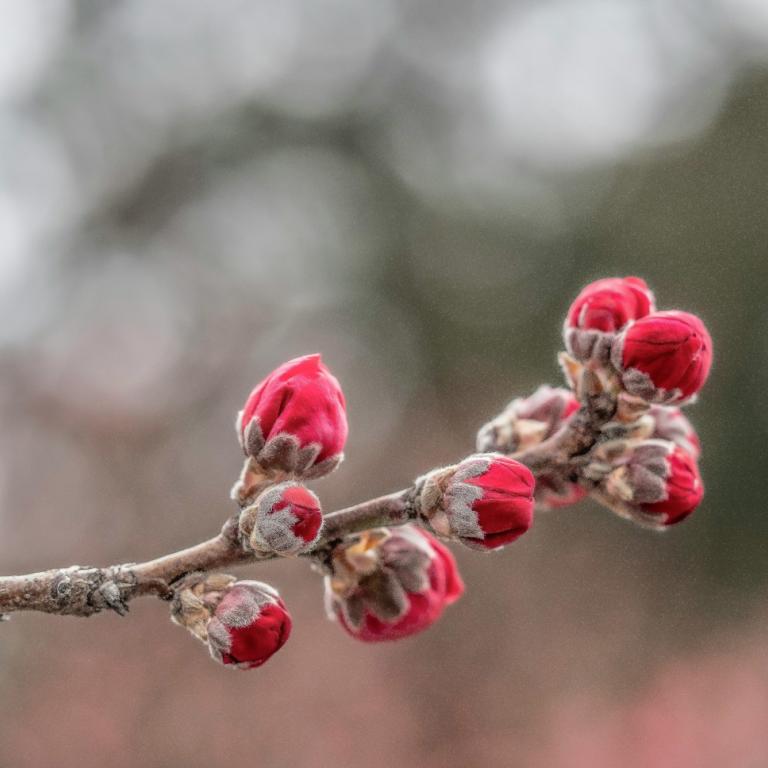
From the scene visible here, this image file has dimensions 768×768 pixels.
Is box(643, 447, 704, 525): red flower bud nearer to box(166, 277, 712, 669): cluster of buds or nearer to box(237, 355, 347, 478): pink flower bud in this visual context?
box(166, 277, 712, 669): cluster of buds

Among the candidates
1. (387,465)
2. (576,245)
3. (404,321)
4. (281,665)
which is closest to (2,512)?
(281,665)

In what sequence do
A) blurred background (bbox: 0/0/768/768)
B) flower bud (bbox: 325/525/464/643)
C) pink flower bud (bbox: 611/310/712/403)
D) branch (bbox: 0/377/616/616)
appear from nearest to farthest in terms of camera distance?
branch (bbox: 0/377/616/616), pink flower bud (bbox: 611/310/712/403), flower bud (bbox: 325/525/464/643), blurred background (bbox: 0/0/768/768)

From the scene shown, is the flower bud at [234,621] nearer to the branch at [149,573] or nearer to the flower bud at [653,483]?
the branch at [149,573]

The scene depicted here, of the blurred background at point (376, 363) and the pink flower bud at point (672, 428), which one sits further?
the blurred background at point (376, 363)

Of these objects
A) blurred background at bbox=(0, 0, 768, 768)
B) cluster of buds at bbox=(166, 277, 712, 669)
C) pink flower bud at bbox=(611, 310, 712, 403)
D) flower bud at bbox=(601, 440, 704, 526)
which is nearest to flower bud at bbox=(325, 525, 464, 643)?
cluster of buds at bbox=(166, 277, 712, 669)

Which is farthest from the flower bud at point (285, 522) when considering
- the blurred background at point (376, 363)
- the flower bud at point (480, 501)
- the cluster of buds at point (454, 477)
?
the blurred background at point (376, 363)

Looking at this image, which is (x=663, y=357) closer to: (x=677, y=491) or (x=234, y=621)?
(x=677, y=491)
